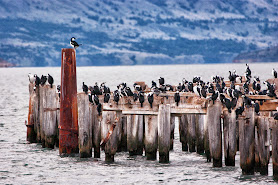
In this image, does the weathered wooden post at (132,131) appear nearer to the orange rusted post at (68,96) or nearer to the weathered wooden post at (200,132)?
the orange rusted post at (68,96)

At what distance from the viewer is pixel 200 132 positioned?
19.7 meters

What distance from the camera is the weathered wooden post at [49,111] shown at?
20.8 m

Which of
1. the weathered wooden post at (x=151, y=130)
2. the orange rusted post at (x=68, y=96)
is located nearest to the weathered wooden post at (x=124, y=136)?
the weathered wooden post at (x=151, y=130)

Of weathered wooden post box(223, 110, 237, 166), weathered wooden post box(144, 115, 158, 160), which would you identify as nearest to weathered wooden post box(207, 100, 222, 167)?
weathered wooden post box(223, 110, 237, 166)

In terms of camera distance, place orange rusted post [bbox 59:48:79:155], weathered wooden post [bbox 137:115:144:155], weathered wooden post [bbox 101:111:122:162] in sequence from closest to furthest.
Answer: weathered wooden post [bbox 101:111:122:162]
weathered wooden post [bbox 137:115:144:155]
orange rusted post [bbox 59:48:79:155]

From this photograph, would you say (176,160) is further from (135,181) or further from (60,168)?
(60,168)

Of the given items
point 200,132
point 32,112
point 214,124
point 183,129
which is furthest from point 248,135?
point 32,112

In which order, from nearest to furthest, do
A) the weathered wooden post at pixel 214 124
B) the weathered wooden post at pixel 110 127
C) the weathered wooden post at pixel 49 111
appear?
the weathered wooden post at pixel 214 124 → the weathered wooden post at pixel 110 127 → the weathered wooden post at pixel 49 111

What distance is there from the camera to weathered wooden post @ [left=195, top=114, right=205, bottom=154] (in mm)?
19578

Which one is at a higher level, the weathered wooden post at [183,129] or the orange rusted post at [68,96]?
the orange rusted post at [68,96]

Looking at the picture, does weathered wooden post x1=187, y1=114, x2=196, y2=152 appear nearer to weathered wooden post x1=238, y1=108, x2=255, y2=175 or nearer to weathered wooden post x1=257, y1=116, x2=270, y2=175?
weathered wooden post x1=238, y1=108, x2=255, y2=175

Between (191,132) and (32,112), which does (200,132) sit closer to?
(191,132)

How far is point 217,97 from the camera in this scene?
18.3 m

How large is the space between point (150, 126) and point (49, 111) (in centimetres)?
502
